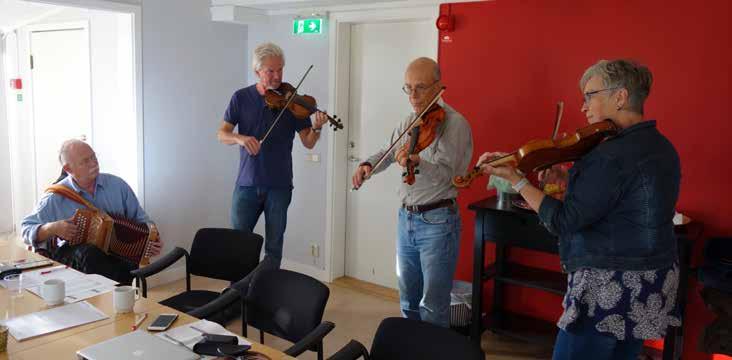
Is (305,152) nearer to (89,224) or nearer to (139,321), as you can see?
(89,224)

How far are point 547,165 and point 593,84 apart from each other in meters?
0.33

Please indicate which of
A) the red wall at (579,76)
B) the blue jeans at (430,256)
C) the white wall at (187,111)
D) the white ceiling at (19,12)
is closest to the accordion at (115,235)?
the white wall at (187,111)


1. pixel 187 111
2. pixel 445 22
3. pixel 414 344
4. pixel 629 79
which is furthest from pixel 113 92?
pixel 629 79

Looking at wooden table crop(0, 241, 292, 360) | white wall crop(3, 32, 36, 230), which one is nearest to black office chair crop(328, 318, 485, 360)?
wooden table crop(0, 241, 292, 360)

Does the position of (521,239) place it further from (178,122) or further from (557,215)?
(178,122)

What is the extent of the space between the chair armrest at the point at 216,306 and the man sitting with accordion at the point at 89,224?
0.85 metres

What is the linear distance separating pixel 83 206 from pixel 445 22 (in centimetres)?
230

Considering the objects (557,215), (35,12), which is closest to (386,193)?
(557,215)

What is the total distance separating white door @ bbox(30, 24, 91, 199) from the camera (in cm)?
477

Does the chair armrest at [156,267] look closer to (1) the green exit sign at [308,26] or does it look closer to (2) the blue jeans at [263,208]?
(2) the blue jeans at [263,208]

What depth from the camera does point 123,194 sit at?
324cm

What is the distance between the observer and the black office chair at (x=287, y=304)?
2.26 meters

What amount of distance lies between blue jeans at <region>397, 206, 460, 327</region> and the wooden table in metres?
1.01

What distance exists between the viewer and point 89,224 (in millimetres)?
2934
